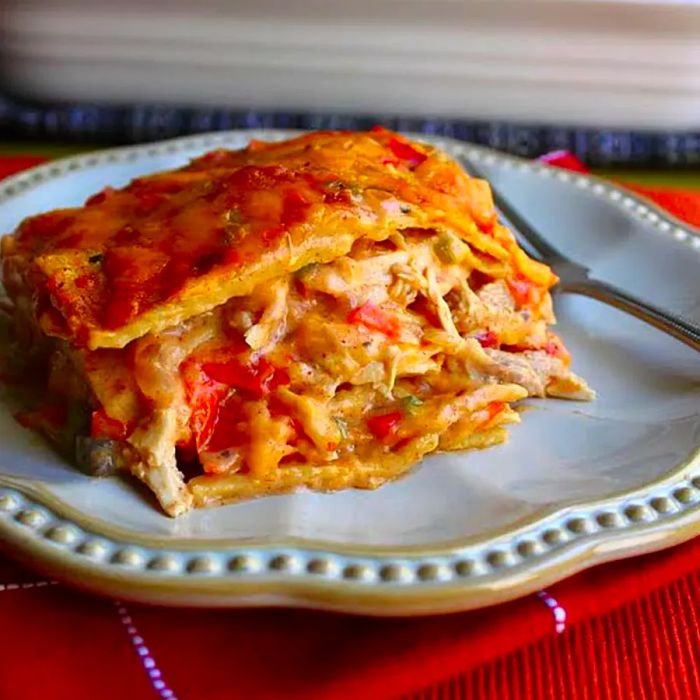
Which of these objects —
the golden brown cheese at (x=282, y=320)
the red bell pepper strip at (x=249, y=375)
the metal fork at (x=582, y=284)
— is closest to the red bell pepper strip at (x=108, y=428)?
the golden brown cheese at (x=282, y=320)

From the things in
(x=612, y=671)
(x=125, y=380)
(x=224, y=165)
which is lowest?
(x=612, y=671)

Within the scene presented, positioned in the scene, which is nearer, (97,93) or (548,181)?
(548,181)

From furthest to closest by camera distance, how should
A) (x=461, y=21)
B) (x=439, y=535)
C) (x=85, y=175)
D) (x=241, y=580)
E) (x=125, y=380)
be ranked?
(x=461, y=21)
(x=85, y=175)
(x=125, y=380)
(x=439, y=535)
(x=241, y=580)

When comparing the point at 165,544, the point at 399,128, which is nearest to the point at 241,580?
the point at 165,544

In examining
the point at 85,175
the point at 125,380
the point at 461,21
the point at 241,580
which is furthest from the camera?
the point at 461,21

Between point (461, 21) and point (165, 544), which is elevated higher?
point (461, 21)

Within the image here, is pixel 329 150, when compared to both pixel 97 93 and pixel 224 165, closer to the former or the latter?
pixel 224 165

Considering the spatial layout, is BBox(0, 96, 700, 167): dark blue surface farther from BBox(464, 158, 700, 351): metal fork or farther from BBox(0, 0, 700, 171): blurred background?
BBox(464, 158, 700, 351): metal fork

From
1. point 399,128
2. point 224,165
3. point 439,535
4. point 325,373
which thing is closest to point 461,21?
point 399,128
